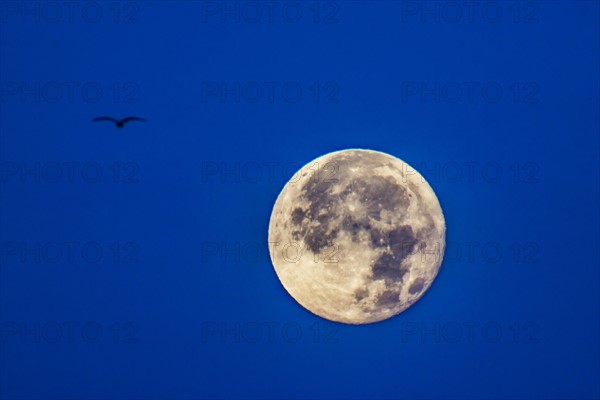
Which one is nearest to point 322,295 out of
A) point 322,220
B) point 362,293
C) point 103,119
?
point 362,293

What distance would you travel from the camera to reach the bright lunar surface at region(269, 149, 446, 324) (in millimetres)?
5406

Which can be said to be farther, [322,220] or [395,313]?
[395,313]

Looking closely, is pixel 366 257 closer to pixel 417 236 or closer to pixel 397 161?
pixel 417 236

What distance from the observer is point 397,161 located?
19.1ft

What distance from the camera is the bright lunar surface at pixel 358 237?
541cm

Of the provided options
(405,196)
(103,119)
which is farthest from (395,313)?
(103,119)

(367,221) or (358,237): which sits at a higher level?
(367,221)

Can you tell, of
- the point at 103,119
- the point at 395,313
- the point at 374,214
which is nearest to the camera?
the point at 374,214

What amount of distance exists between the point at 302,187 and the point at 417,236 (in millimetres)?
1206

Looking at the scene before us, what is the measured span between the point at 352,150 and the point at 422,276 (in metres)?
1.44

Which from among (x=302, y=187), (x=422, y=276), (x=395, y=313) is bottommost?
(x=395, y=313)

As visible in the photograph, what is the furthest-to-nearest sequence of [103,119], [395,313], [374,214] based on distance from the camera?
[103,119]
[395,313]
[374,214]

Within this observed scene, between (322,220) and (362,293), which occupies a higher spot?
(322,220)

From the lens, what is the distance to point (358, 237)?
211 inches
